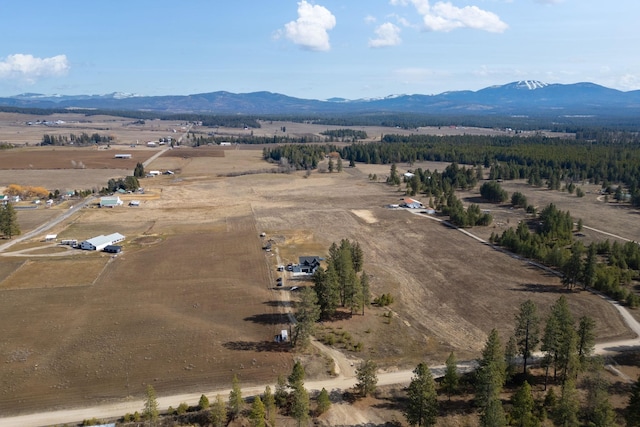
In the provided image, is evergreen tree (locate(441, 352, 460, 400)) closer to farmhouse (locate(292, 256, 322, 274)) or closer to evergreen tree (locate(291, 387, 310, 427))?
evergreen tree (locate(291, 387, 310, 427))

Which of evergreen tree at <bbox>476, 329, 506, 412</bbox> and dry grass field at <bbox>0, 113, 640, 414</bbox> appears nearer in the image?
evergreen tree at <bbox>476, 329, 506, 412</bbox>

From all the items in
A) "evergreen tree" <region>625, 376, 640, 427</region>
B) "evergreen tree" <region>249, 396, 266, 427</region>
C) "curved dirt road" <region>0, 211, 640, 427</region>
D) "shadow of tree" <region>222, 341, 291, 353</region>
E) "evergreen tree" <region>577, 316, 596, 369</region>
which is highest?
"evergreen tree" <region>577, 316, 596, 369</region>

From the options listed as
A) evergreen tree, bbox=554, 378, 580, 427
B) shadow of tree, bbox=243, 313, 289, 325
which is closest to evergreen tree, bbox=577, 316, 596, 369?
evergreen tree, bbox=554, 378, 580, 427

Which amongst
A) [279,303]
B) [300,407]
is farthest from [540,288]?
[300,407]

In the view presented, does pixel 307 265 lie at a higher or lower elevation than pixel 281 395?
higher

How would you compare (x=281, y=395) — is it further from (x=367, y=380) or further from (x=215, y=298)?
(x=215, y=298)

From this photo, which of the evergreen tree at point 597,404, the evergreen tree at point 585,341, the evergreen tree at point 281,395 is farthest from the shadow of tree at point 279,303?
the evergreen tree at point 597,404
